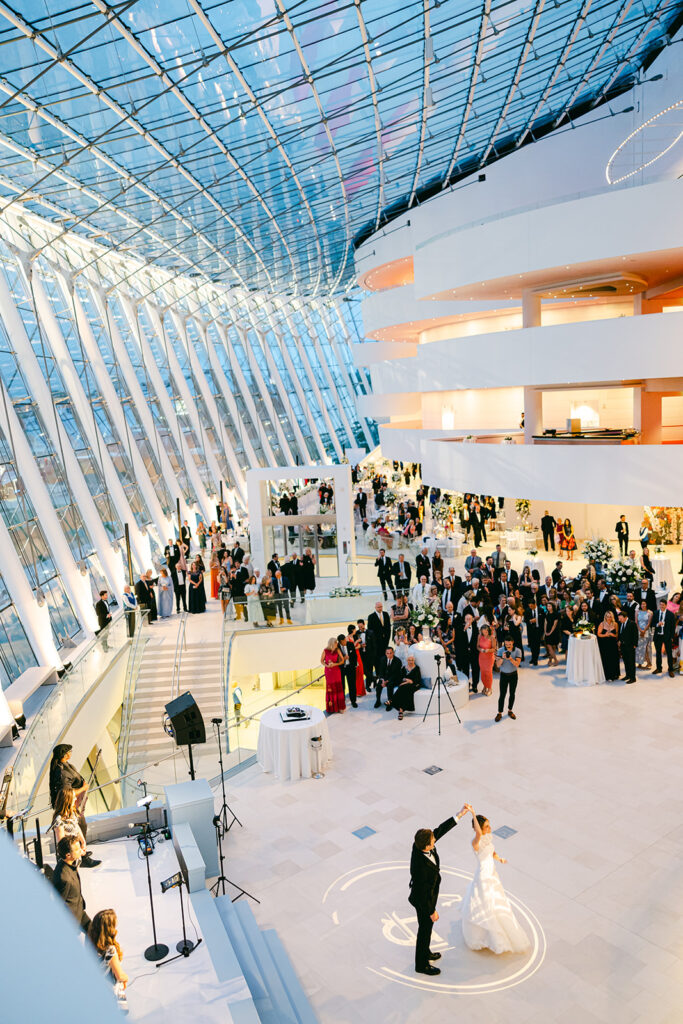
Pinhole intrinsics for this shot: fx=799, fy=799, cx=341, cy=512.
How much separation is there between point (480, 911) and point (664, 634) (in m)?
9.29

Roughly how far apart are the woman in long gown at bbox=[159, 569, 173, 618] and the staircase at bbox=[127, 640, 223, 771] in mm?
1655

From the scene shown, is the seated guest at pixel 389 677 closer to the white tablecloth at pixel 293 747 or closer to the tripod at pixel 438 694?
the tripod at pixel 438 694

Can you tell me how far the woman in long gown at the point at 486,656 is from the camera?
48.9 ft

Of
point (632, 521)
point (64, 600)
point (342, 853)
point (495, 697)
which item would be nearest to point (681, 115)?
point (632, 521)

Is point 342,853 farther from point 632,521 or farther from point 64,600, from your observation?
point 632,521

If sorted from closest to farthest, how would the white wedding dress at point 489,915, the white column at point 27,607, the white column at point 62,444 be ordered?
the white wedding dress at point 489,915 < the white column at point 27,607 < the white column at point 62,444

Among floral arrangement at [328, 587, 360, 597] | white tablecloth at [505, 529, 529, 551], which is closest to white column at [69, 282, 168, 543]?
floral arrangement at [328, 587, 360, 597]

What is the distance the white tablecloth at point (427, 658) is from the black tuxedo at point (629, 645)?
11.7 ft

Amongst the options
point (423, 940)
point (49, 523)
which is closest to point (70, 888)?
point (423, 940)

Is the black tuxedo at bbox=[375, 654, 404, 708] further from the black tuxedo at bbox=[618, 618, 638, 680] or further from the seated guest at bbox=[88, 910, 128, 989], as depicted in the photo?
the seated guest at bbox=[88, 910, 128, 989]

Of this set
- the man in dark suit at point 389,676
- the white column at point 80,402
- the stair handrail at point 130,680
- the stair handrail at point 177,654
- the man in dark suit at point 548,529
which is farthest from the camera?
the man in dark suit at point 548,529

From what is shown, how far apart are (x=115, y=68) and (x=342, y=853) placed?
51.8 feet

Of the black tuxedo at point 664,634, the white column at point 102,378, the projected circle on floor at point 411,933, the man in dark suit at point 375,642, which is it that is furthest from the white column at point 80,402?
the projected circle on floor at point 411,933

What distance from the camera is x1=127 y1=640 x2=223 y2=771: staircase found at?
1761cm
